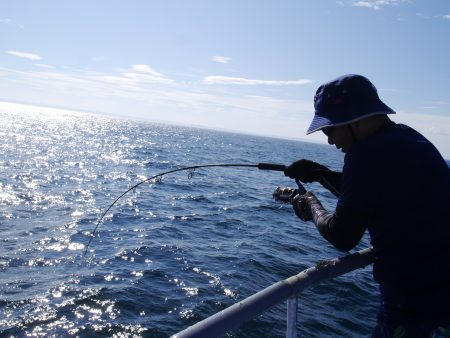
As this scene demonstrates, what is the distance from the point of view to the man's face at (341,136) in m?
2.71

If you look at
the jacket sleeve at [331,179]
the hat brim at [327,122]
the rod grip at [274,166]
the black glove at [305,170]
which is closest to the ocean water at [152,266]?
the rod grip at [274,166]

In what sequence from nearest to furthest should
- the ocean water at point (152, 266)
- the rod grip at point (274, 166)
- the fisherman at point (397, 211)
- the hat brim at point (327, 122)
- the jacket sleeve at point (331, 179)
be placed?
1. the fisherman at point (397, 211)
2. the hat brim at point (327, 122)
3. the jacket sleeve at point (331, 179)
4. the rod grip at point (274, 166)
5. the ocean water at point (152, 266)

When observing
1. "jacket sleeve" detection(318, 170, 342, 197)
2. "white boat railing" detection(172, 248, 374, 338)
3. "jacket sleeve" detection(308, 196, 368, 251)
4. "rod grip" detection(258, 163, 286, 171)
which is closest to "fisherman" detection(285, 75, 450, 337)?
"jacket sleeve" detection(308, 196, 368, 251)

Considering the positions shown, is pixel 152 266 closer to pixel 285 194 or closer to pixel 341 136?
pixel 285 194

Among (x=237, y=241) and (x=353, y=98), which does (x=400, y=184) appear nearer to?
(x=353, y=98)

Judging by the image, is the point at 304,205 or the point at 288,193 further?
the point at 288,193

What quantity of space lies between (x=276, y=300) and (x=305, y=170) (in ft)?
5.39

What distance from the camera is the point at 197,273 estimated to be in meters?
10.2

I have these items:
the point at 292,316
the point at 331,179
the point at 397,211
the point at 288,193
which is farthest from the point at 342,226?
the point at 288,193

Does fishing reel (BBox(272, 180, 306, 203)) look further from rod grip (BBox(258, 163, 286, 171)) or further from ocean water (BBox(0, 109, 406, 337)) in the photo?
ocean water (BBox(0, 109, 406, 337))

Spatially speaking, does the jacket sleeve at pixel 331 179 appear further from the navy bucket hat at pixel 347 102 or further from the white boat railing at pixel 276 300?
the navy bucket hat at pixel 347 102

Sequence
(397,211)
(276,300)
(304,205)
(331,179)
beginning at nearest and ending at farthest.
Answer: (276,300) → (397,211) → (304,205) → (331,179)

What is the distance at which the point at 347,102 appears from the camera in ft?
8.61

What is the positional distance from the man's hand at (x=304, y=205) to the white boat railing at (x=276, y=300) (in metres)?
0.47
